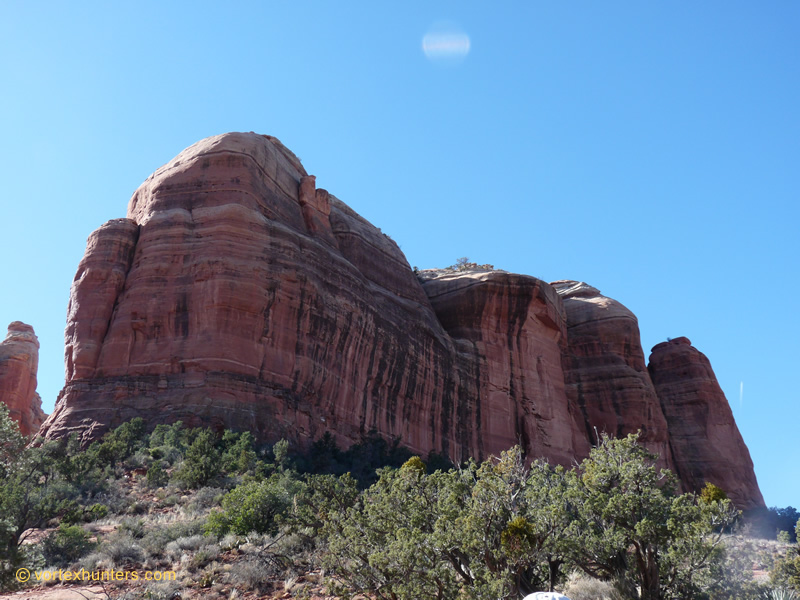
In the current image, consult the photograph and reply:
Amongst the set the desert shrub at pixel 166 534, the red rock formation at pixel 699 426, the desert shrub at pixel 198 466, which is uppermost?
the red rock formation at pixel 699 426

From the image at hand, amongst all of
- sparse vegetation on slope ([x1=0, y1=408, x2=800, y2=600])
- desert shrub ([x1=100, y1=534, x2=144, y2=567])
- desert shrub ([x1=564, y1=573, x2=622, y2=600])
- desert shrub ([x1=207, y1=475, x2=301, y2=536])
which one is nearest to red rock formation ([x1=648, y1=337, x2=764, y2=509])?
sparse vegetation on slope ([x1=0, y1=408, x2=800, y2=600])

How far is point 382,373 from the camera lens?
38.7 metres

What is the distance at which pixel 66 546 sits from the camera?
48.9 ft

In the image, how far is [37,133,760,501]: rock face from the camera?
2995cm

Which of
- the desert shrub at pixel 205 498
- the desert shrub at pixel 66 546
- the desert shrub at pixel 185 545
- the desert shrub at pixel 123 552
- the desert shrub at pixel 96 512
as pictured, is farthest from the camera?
the desert shrub at pixel 205 498

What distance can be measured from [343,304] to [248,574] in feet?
76.6

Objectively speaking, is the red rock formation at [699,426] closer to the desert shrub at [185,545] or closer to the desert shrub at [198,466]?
the desert shrub at [198,466]

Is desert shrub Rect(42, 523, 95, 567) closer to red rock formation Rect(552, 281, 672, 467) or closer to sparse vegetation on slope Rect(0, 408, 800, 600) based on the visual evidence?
sparse vegetation on slope Rect(0, 408, 800, 600)

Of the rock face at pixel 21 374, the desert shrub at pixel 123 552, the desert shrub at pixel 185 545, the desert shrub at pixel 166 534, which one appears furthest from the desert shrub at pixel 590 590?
the rock face at pixel 21 374

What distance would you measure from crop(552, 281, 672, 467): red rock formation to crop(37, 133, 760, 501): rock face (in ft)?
12.2

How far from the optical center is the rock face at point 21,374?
2157 inches

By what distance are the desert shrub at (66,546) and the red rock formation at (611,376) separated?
1684 inches

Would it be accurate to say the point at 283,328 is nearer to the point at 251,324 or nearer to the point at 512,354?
the point at 251,324

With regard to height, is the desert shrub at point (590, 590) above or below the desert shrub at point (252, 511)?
below
